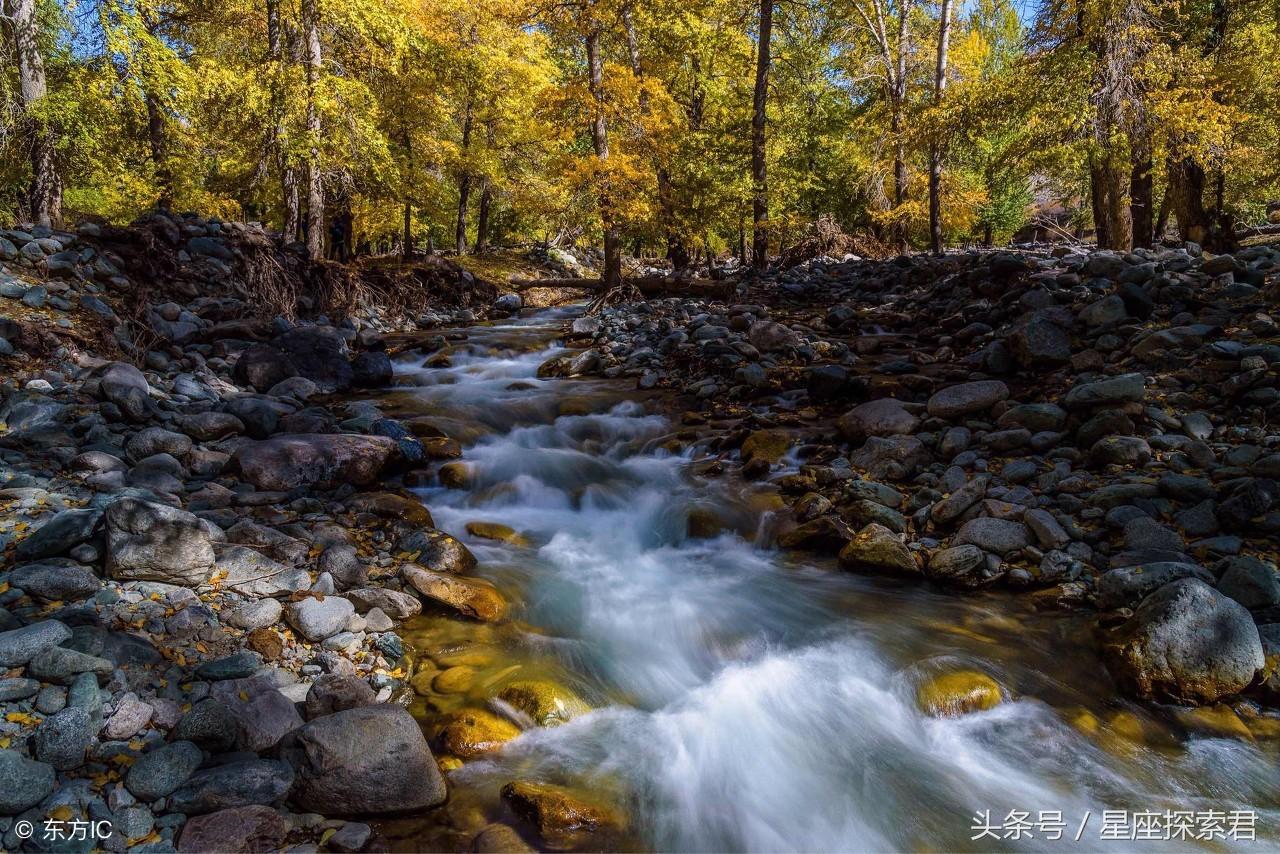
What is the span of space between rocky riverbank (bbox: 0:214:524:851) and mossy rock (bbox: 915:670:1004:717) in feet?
8.70

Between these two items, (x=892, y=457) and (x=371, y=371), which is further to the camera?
(x=371, y=371)

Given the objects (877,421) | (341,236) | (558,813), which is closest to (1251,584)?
(877,421)

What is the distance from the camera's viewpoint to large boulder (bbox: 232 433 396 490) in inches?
211

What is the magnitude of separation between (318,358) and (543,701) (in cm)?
725

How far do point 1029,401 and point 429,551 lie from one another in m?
5.67

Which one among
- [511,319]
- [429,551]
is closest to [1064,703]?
[429,551]

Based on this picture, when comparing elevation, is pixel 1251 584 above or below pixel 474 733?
above

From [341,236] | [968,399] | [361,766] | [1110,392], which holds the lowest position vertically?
[361,766]

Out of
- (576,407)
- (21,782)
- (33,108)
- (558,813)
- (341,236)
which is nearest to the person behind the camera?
(21,782)

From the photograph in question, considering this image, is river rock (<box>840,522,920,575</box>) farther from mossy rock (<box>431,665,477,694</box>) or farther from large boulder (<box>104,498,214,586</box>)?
large boulder (<box>104,498,214,586</box>)

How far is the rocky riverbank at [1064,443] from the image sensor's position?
3654 millimetres

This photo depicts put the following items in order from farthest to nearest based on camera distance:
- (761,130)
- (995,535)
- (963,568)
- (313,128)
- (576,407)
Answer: (761,130)
(313,128)
(576,407)
(995,535)
(963,568)

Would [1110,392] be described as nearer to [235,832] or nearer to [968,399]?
[968,399]

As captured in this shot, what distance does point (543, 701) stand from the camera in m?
3.57
